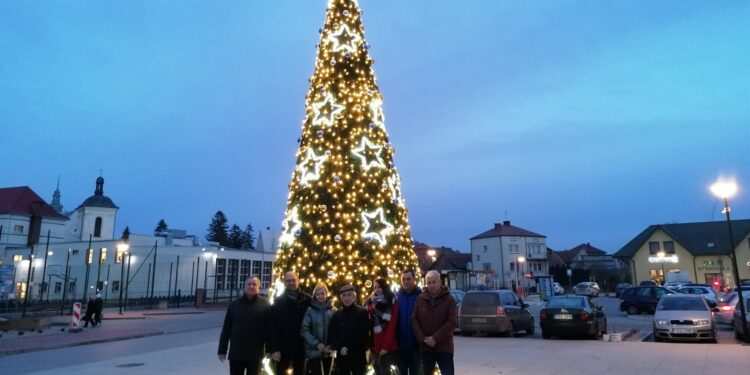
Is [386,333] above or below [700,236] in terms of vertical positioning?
below

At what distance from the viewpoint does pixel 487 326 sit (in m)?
16.7

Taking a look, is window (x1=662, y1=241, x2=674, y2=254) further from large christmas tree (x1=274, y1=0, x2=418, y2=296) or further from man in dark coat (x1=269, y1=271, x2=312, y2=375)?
man in dark coat (x1=269, y1=271, x2=312, y2=375)

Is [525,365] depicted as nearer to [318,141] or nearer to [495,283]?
[318,141]

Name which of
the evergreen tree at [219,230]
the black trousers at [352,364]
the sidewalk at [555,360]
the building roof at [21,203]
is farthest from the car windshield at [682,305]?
the evergreen tree at [219,230]

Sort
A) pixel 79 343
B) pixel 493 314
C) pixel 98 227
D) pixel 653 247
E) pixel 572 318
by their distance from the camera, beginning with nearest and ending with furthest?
pixel 572 318 → pixel 79 343 → pixel 493 314 → pixel 653 247 → pixel 98 227

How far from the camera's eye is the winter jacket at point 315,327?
20.2ft

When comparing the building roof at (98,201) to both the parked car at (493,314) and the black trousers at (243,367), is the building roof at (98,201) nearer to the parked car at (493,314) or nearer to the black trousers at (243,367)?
the parked car at (493,314)

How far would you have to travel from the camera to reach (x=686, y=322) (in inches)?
568

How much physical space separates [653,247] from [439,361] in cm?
6123

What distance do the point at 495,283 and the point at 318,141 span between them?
6069 cm

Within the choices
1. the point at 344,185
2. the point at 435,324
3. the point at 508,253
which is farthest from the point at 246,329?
the point at 508,253

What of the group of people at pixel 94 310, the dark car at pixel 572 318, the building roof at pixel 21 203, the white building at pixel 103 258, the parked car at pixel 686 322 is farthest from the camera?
the building roof at pixel 21 203

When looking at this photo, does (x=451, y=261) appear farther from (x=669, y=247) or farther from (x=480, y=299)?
(x=480, y=299)

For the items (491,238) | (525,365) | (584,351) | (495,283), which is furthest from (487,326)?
(491,238)
